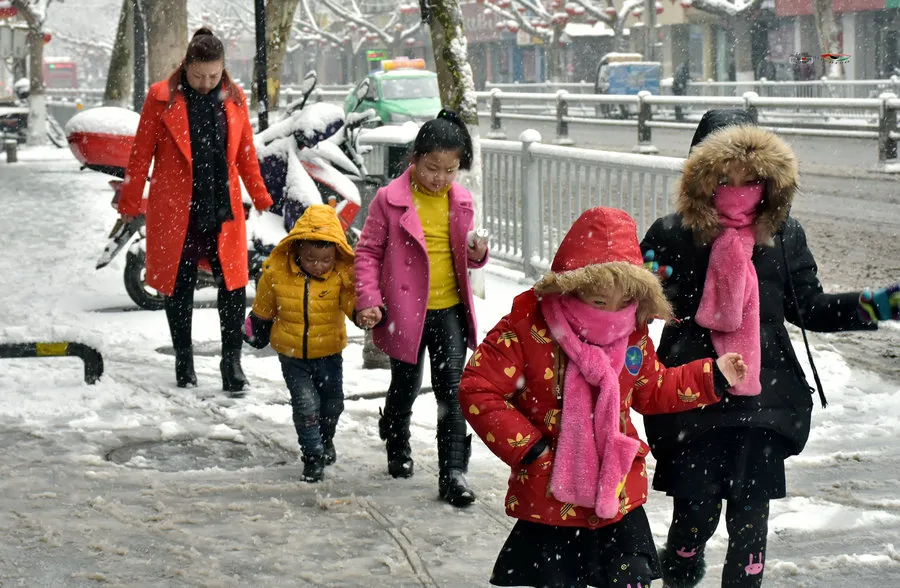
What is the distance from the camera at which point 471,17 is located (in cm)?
7094

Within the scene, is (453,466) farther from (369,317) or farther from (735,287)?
(735,287)

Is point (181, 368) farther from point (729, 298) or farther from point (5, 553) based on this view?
point (729, 298)

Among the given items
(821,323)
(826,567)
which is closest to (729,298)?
(821,323)

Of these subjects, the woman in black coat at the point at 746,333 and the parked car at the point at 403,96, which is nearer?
the woman in black coat at the point at 746,333

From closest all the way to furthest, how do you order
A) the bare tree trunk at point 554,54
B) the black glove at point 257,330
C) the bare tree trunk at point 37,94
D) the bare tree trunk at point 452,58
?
the black glove at point 257,330 → the bare tree trunk at point 452,58 → the bare tree trunk at point 37,94 → the bare tree trunk at point 554,54

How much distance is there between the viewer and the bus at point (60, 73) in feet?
298

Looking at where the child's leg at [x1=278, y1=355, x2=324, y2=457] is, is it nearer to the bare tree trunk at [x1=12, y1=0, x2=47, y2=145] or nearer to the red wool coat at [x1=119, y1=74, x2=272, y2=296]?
the red wool coat at [x1=119, y1=74, x2=272, y2=296]

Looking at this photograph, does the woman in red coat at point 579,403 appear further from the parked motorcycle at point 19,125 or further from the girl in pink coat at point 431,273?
the parked motorcycle at point 19,125

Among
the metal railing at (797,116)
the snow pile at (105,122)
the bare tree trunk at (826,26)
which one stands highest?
the bare tree trunk at (826,26)

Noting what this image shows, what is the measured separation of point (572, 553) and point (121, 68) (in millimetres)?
20387

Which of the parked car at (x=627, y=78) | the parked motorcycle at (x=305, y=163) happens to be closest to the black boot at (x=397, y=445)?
the parked motorcycle at (x=305, y=163)

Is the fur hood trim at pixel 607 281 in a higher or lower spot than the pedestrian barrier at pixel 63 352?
higher

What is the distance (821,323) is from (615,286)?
3.35ft

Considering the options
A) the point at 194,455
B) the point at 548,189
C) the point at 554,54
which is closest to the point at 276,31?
the point at 548,189
